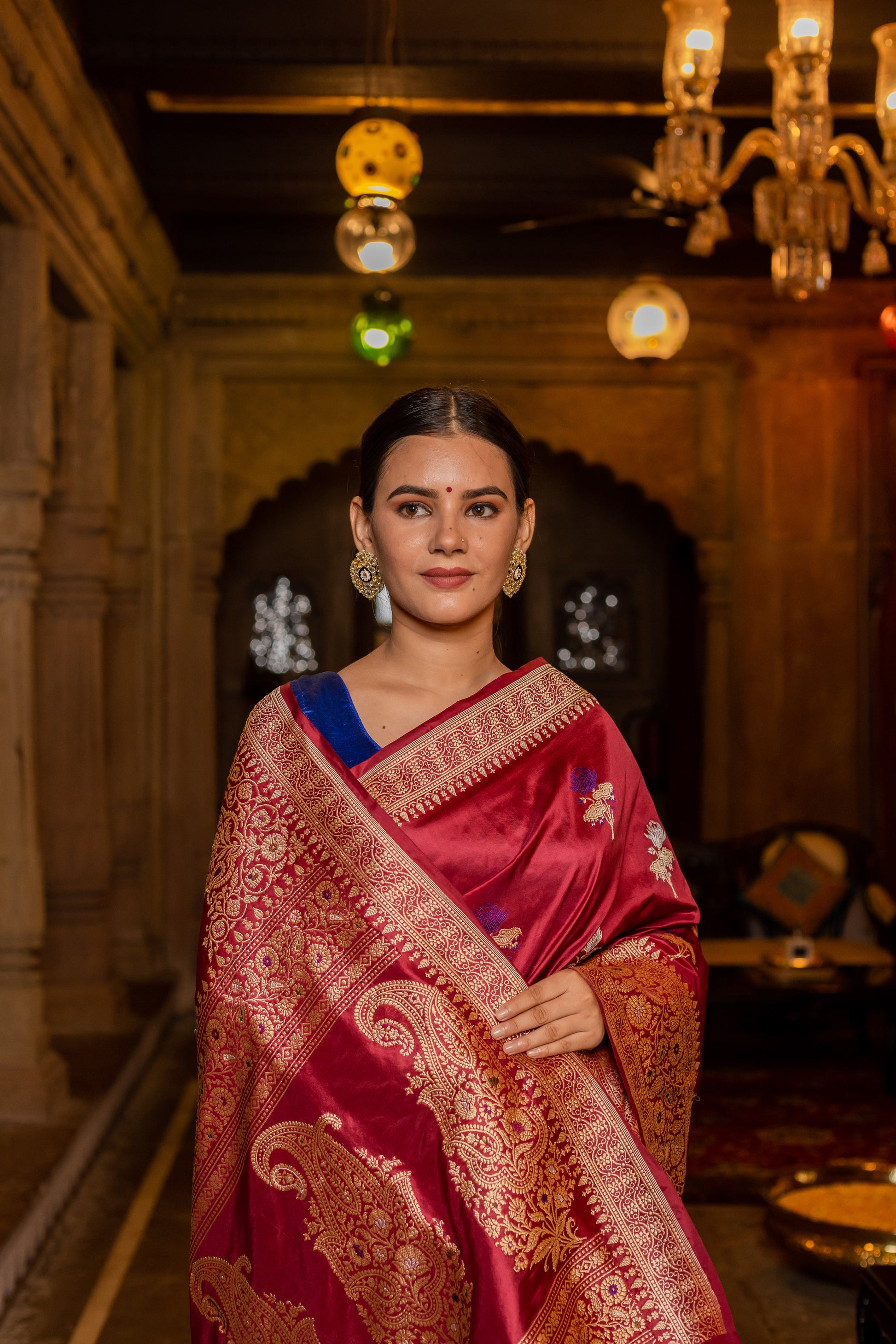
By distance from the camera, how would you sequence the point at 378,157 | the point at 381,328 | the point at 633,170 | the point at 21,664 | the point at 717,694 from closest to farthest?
the point at 378,157 → the point at 21,664 → the point at 633,170 → the point at 381,328 → the point at 717,694

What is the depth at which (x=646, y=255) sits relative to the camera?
229 inches

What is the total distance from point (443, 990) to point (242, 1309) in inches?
16.2

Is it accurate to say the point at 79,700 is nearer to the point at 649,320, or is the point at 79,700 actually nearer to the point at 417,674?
the point at 649,320

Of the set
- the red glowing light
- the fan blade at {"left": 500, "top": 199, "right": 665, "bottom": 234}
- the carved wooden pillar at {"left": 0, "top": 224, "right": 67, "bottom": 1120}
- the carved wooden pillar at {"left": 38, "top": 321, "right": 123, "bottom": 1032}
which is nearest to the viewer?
the carved wooden pillar at {"left": 0, "top": 224, "right": 67, "bottom": 1120}

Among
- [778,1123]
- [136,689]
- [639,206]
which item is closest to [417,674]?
[639,206]

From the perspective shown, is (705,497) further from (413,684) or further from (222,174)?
(413,684)

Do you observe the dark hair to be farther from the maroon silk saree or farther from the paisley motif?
the paisley motif

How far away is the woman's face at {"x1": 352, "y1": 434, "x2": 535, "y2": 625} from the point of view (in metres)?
1.52

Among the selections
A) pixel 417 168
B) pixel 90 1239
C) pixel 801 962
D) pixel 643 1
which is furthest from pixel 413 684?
pixel 801 962

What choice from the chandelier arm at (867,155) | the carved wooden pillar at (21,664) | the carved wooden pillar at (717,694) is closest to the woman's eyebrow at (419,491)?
the chandelier arm at (867,155)

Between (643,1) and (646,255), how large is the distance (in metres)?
2.07

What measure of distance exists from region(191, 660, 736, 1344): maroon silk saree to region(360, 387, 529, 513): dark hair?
0.98 ft

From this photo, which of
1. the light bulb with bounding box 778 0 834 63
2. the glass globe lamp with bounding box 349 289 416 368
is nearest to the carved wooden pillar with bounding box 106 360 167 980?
the glass globe lamp with bounding box 349 289 416 368

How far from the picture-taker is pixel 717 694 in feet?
21.0
